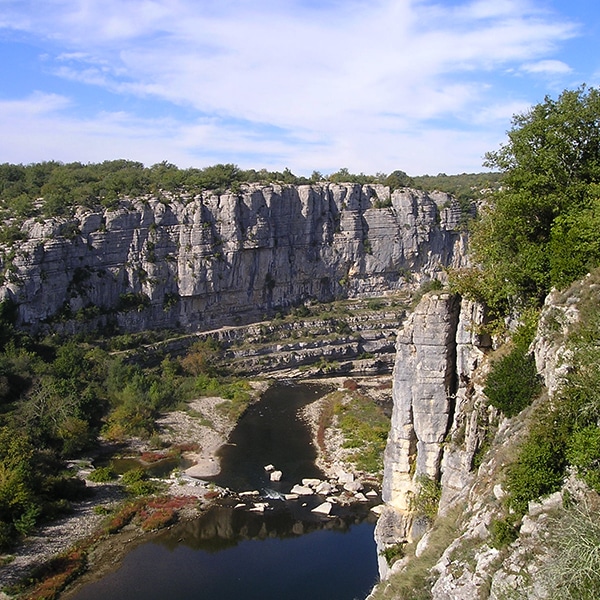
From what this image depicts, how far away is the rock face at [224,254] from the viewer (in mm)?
43562

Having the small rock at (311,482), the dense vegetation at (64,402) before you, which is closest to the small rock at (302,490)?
the small rock at (311,482)

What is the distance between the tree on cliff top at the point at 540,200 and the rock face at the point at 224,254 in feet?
114


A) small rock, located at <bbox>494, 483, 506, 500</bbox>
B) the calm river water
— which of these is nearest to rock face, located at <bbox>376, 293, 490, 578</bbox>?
small rock, located at <bbox>494, 483, 506, 500</bbox>

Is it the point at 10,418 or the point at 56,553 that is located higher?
the point at 10,418

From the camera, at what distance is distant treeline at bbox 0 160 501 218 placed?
46250 millimetres

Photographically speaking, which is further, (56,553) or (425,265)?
(425,265)

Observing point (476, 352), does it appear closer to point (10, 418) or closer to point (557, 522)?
point (557, 522)

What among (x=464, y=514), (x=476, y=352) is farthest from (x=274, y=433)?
(x=464, y=514)

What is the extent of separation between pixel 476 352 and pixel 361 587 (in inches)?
386

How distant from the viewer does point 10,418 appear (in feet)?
97.2

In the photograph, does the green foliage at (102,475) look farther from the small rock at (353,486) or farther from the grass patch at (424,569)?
the grass patch at (424,569)

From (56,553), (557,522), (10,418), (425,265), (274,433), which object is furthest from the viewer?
(425,265)

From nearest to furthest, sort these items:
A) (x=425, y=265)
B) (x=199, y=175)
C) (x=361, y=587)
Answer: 1. (x=361, y=587)
2. (x=199, y=175)
3. (x=425, y=265)

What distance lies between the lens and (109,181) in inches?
2024
